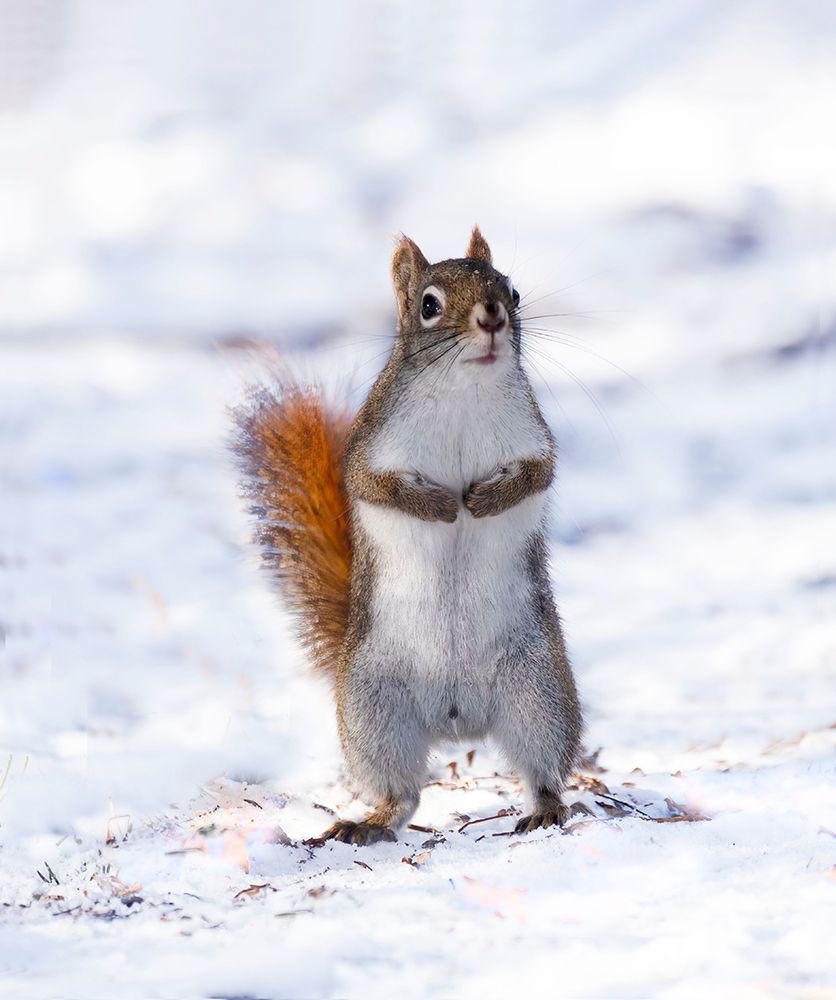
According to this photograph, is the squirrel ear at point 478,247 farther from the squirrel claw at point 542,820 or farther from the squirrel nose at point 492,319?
the squirrel claw at point 542,820

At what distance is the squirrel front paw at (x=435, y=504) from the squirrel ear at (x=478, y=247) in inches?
27.2

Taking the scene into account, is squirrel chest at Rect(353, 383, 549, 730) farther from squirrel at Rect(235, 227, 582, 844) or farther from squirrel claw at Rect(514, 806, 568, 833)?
squirrel claw at Rect(514, 806, 568, 833)

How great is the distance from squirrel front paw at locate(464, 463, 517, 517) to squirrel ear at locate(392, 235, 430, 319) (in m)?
0.52

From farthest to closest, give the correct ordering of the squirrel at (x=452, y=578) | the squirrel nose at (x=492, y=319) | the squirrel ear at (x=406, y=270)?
the squirrel ear at (x=406, y=270) → the squirrel at (x=452, y=578) → the squirrel nose at (x=492, y=319)

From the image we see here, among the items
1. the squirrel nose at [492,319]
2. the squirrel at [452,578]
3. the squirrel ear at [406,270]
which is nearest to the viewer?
the squirrel nose at [492,319]

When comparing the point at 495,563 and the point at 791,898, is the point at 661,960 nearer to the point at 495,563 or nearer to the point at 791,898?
the point at 791,898

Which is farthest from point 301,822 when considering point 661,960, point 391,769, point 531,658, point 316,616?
point 661,960

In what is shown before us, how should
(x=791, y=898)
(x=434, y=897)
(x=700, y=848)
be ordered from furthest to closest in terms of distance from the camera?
(x=700, y=848) < (x=434, y=897) < (x=791, y=898)

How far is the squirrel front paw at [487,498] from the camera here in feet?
8.39

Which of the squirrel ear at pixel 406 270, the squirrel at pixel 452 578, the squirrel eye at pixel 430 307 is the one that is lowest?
the squirrel at pixel 452 578

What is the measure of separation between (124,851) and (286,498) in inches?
36.5

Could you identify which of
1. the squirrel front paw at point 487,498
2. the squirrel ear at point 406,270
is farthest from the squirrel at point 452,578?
the squirrel ear at point 406,270

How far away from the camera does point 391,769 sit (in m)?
2.64

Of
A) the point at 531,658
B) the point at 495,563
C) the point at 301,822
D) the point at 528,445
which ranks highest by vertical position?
the point at 528,445
